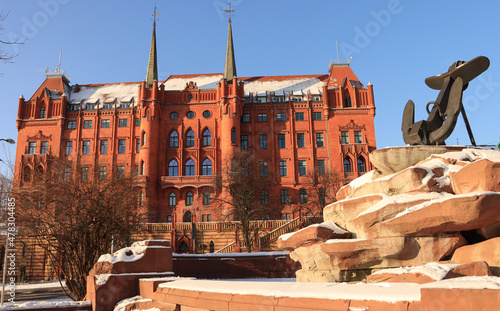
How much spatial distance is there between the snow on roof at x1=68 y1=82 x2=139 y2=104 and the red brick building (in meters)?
1.08

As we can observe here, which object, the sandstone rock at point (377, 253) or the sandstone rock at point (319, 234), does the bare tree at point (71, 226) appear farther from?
the sandstone rock at point (377, 253)

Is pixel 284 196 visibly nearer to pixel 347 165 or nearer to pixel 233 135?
pixel 347 165

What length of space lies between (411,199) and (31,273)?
41.0 meters

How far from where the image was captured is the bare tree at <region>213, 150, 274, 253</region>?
125ft

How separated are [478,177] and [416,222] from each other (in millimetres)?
1830

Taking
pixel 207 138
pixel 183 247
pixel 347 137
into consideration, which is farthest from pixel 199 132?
pixel 347 137

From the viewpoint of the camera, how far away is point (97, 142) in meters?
52.2

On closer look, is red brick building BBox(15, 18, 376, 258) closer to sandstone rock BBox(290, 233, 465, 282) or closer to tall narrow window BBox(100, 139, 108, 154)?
tall narrow window BBox(100, 139, 108, 154)

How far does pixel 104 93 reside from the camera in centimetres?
5684

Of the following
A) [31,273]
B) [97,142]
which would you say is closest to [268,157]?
[97,142]

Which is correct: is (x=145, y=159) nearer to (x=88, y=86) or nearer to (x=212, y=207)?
(x=212, y=207)

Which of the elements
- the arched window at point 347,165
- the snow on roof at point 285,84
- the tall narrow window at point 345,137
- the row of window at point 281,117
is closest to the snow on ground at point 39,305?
the arched window at point 347,165

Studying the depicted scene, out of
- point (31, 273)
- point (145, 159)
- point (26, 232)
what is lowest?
point (31, 273)

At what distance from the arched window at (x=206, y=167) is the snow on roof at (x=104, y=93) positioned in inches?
575
